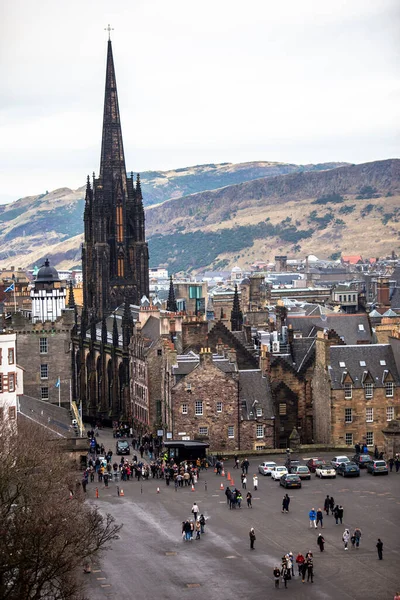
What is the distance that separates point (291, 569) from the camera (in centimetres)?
5925

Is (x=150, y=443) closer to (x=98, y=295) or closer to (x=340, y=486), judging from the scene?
(x=340, y=486)

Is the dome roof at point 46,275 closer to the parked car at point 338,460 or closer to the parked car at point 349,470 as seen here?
the parked car at point 338,460

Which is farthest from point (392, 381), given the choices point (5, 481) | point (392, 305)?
point (392, 305)

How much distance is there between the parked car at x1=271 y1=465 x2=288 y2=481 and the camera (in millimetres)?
83625

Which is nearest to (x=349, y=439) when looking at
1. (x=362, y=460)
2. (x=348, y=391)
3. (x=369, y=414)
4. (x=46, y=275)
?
(x=369, y=414)

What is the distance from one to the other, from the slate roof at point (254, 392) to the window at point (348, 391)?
557cm

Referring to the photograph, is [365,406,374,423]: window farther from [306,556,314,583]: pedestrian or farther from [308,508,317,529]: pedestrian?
[306,556,314,583]: pedestrian

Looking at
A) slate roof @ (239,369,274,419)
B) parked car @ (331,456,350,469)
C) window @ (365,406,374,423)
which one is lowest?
parked car @ (331,456,350,469)

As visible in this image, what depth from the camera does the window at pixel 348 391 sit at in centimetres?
9631

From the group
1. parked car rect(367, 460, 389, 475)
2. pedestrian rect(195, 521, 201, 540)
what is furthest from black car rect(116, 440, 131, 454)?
pedestrian rect(195, 521, 201, 540)

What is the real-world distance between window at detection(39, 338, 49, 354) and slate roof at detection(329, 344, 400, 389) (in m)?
24.8

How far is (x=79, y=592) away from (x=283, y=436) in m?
48.4

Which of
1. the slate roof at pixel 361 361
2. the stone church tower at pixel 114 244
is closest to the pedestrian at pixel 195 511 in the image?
the slate roof at pixel 361 361

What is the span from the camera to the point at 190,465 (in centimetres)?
8831
